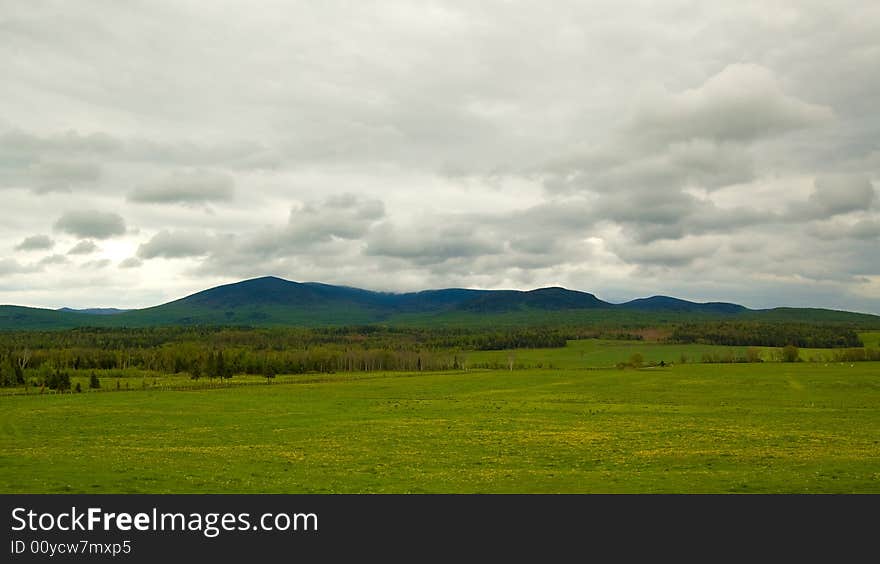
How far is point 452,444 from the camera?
40938mm

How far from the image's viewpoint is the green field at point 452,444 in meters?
27.9

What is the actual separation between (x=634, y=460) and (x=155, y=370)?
184289 millimetres

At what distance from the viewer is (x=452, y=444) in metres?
40.9

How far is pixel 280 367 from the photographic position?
182m

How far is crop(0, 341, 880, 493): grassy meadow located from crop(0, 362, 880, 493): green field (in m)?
0.15

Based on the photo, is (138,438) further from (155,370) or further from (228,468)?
(155,370)

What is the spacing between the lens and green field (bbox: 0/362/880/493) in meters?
27.9

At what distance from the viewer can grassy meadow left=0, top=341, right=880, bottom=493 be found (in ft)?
91.2

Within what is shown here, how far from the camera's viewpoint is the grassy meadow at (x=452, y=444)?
1095 inches

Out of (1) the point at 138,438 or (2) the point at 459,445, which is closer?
(2) the point at 459,445

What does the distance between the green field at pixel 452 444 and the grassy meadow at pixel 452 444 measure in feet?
0.49
